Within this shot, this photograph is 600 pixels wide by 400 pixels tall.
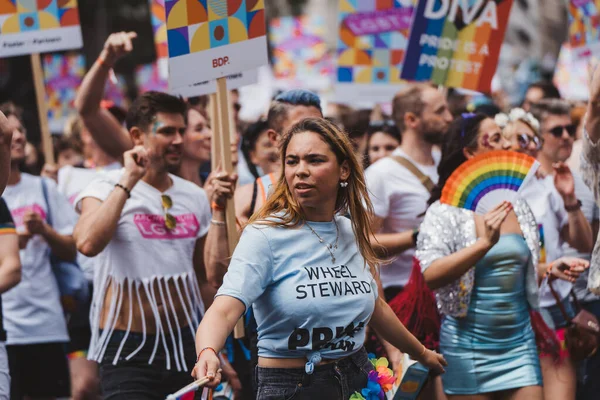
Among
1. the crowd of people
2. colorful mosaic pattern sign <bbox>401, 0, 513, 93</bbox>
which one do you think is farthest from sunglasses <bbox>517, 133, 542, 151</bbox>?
colorful mosaic pattern sign <bbox>401, 0, 513, 93</bbox>

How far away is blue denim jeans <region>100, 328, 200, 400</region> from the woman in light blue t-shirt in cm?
137

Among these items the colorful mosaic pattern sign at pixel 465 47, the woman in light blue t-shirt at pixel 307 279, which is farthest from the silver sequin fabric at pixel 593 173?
the colorful mosaic pattern sign at pixel 465 47

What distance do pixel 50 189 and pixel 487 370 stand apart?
3.27 meters

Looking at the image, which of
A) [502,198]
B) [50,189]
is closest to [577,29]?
[502,198]

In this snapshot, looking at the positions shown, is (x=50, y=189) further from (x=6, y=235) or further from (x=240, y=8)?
(x=240, y=8)

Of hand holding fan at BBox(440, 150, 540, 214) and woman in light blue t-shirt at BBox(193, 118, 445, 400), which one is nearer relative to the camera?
woman in light blue t-shirt at BBox(193, 118, 445, 400)

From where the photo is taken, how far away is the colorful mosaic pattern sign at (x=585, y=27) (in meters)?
9.73

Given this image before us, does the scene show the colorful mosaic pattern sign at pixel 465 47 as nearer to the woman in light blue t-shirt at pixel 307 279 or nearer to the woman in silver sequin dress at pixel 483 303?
the woman in silver sequin dress at pixel 483 303

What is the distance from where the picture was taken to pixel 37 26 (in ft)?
24.5

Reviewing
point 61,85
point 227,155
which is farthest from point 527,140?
point 61,85

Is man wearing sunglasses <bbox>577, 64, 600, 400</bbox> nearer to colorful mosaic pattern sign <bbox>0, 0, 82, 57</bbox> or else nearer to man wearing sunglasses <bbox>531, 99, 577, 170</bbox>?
man wearing sunglasses <bbox>531, 99, 577, 170</bbox>

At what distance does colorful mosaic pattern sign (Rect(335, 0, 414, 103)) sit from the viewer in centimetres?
1002

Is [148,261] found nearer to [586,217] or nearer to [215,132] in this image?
[215,132]

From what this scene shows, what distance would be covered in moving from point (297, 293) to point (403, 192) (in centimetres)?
292
